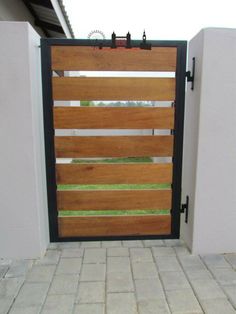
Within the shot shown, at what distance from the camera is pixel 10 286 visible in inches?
81.0

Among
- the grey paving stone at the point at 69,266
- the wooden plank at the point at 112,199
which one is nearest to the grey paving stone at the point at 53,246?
the grey paving stone at the point at 69,266

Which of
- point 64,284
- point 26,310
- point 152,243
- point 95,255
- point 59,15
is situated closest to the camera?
point 26,310

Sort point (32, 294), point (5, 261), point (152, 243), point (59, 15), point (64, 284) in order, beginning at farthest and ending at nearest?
point (59, 15)
point (152, 243)
point (5, 261)
point (64, 284)
point (32, 294)

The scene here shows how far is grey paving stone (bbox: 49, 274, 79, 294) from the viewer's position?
6.56ft

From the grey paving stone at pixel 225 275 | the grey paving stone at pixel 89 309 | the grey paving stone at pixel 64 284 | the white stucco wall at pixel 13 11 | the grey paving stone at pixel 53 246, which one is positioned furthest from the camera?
the white stucco wall at pixel 13 11

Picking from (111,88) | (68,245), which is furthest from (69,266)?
(111,88)

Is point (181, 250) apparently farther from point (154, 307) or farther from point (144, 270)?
point (154, 307)

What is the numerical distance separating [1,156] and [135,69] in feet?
4.81

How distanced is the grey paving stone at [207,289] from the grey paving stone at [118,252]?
70 cm

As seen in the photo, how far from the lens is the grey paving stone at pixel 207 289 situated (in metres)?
1.94

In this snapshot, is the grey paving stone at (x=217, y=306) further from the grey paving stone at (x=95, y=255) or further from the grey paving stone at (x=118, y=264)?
the grey paving stone at (x=95, y=255)

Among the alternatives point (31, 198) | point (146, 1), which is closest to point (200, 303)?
point (31, 198)

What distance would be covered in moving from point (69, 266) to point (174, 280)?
926 millimetres

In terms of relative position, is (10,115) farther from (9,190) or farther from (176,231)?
(176,231)
